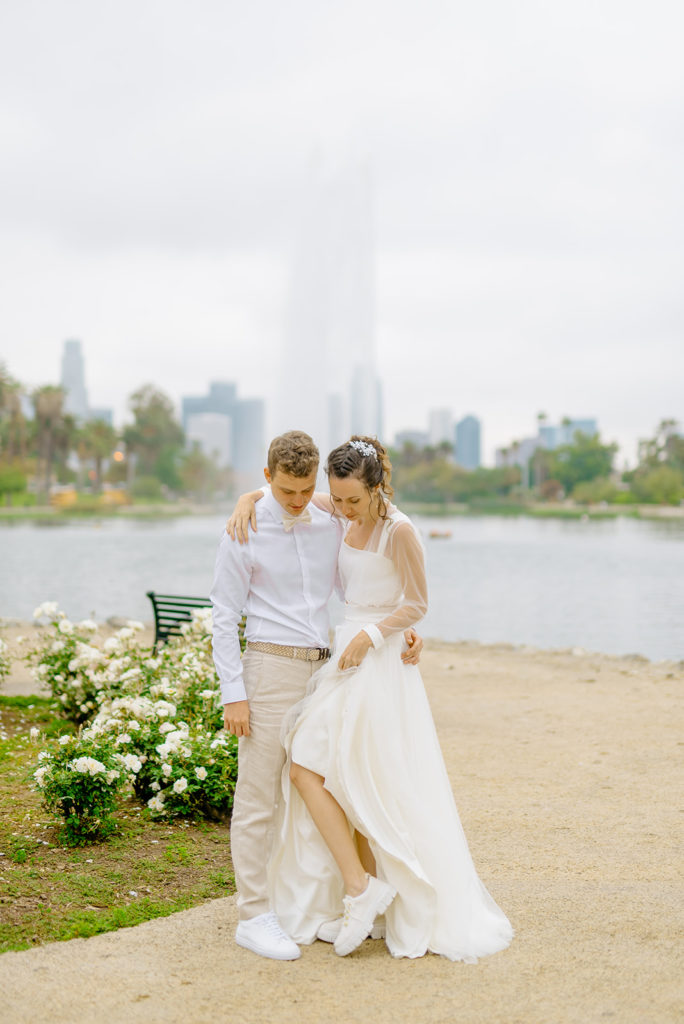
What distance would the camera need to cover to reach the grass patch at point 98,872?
3971 mm

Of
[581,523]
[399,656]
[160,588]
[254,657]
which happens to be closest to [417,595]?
[399,656]

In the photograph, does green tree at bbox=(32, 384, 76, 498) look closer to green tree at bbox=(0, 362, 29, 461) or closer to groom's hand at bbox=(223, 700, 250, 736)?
green tree at bbox=(0, 362, 29, 461)

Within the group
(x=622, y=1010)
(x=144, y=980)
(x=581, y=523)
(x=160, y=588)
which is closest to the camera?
(x=622, y=1010)

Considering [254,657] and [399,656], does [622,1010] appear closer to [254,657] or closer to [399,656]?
[399,656]

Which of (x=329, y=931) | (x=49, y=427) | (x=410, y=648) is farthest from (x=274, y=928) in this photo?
(x=49, y=427)

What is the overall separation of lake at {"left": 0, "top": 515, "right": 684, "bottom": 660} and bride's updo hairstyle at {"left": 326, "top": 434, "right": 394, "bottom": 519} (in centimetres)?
1524

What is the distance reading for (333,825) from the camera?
3740mm

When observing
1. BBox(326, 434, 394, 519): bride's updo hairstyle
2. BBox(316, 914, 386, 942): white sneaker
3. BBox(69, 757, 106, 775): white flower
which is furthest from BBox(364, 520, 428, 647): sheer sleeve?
BBox(69, 757, 106, 775): white flower

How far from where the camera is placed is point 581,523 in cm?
9088

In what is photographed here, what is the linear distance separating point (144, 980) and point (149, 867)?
1.18 m

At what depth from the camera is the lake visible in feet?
72.1

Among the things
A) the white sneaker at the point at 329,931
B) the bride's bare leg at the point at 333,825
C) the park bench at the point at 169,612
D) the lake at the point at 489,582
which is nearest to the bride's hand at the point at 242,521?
the bride's bare leg at the point at 333,825

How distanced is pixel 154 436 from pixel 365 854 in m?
109

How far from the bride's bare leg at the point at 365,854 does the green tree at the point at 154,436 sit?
10709 centimetres
